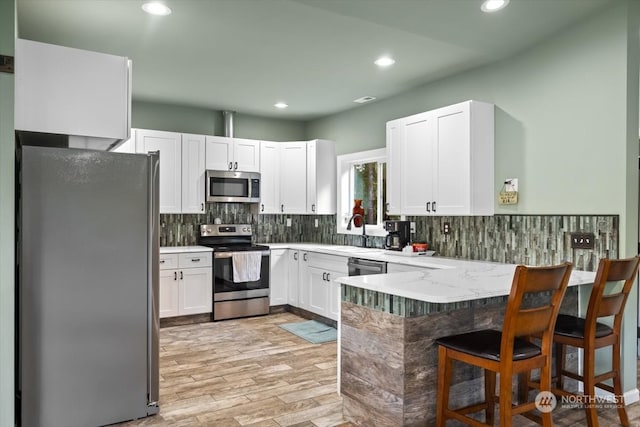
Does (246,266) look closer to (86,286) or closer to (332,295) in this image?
(332,295)

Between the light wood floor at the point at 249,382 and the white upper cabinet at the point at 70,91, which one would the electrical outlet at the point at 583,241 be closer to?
the light wood floor at the point at 249,382

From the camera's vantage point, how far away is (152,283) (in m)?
2.85

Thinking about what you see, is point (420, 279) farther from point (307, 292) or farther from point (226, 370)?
point (307, 292)

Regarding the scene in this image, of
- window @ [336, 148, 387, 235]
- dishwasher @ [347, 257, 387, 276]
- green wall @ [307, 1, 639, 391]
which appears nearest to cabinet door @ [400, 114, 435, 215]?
green wall @ [307, 1, 639, 391]

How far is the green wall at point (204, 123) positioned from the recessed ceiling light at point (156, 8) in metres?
2.65

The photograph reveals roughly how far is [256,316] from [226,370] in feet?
6.05

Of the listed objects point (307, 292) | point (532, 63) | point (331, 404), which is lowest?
point (331, 404)

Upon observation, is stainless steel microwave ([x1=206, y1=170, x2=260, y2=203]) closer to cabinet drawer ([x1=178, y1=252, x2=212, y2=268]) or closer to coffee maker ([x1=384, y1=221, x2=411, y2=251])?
cabinet drawer ([x1=178, y1=252, x2=212, y2=268])

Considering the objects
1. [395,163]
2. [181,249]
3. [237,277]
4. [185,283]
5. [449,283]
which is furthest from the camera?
[237,277]

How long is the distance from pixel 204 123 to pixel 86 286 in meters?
3.62

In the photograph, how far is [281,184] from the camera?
6098 millimetres

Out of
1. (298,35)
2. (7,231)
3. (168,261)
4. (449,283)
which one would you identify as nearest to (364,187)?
(168,261)

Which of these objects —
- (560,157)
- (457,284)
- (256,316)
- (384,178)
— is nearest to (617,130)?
(560,157)

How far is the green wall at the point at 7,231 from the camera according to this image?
2.23 meters
